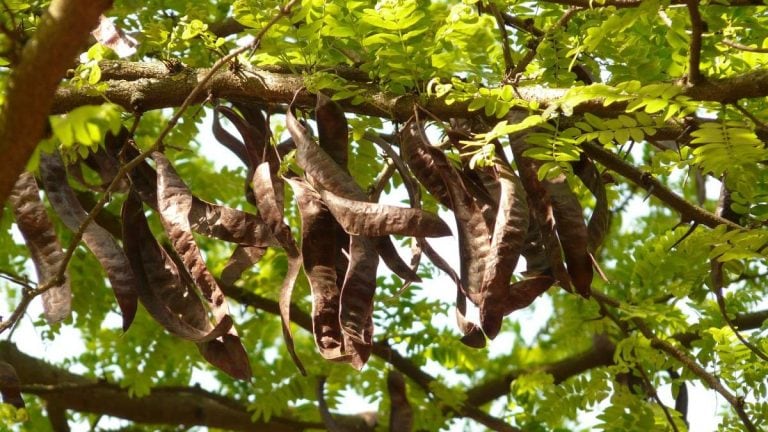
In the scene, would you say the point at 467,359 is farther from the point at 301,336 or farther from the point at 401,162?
the point at 401,162

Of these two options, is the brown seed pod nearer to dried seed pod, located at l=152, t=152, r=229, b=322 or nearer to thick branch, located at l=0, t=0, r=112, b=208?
dried seed pod, located at l=152, t=152, r=229, b=322

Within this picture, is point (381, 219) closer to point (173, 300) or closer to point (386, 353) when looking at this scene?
point (173, 300)

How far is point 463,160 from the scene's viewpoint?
87.4 inches

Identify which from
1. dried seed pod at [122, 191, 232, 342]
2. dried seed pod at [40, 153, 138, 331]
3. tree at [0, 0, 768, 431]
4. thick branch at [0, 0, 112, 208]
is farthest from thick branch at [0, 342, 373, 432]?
thick branch at [0, 0, 112, 208]

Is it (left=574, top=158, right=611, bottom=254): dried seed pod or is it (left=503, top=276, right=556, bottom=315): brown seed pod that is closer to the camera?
(left=503, top=276, right=556, bottom=315): brown seed pod

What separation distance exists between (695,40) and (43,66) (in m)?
1.14

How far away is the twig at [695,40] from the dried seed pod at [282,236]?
2.65 feet

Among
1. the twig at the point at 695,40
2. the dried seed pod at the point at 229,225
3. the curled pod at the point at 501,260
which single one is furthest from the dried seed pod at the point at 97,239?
the twig at the point at 695,40

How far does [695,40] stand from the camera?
6.18 ft

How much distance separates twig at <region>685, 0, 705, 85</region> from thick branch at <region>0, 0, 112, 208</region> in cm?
103

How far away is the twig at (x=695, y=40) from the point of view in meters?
1.84

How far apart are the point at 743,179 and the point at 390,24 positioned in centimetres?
84

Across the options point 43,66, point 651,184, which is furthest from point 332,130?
point 43,66

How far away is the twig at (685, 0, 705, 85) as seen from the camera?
1838mm
